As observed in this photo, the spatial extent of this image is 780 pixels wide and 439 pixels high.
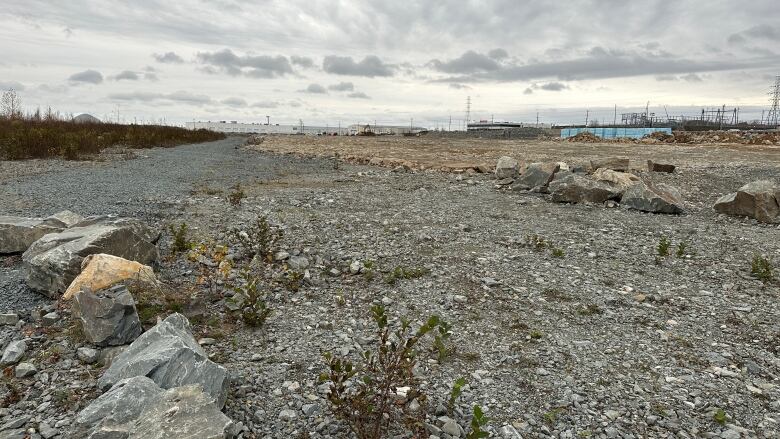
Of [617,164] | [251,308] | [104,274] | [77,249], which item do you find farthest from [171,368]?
[617,164]

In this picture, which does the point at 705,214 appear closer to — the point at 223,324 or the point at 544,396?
the point at 544,396

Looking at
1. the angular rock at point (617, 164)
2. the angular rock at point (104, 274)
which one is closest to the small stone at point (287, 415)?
the angular rock at point (104, 274)

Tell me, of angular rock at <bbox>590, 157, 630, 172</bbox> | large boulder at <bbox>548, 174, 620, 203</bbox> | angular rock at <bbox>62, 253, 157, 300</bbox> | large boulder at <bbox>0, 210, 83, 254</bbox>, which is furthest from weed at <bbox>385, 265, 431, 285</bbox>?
angular rock at <bbox>590, 157, 630, 172</bbox>

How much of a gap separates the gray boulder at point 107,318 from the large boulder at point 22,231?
329cm

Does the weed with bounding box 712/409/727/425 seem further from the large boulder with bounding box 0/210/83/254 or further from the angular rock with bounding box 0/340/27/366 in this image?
the large boulder with bounding box 0/210/83/254

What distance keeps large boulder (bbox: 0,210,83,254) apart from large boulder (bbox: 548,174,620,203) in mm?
12252

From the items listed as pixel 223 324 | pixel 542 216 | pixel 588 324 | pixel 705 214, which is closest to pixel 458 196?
pixel 542 216

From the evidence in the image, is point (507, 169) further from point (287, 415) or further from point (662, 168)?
point (287, 415)

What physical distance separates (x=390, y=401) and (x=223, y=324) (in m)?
2.58

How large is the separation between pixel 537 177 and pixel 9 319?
14.7 m

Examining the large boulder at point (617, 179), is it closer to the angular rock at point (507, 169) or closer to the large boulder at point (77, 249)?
the angular rock at point (507, 169)

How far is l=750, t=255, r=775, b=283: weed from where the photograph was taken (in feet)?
24.7

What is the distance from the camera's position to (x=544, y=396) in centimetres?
444

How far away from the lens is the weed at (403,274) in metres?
7.28
